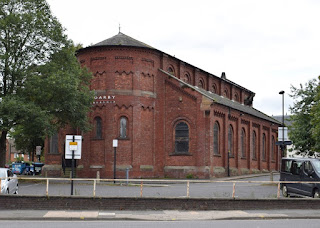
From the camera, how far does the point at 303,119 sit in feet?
128

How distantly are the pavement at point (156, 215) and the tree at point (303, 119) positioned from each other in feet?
70.5

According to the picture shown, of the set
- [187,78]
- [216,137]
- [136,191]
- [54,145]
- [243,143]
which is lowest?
[136,191]

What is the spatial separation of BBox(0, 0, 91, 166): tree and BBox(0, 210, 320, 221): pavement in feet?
48.5

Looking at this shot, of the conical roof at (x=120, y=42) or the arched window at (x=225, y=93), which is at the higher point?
the conical roof at (x=120, y=42)

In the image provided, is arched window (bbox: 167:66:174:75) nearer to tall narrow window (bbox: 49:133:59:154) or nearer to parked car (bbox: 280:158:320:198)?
tall narrow window (bbox: 49:133:59:154)

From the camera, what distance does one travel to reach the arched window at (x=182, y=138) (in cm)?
4094

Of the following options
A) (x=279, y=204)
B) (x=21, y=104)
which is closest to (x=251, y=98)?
(x=21, y=104)

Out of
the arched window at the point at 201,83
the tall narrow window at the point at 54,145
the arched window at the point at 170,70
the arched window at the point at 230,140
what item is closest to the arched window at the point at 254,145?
the arched window at the point at 230,140

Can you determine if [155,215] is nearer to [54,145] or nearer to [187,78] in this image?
[54,145]

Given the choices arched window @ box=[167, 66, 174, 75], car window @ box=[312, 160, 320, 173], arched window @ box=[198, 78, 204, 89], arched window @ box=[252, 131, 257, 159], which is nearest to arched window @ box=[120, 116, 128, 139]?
arched window @ box=[167, 66, 174, 75]

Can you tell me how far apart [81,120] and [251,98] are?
37504mm

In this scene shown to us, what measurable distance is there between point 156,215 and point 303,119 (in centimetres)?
2604

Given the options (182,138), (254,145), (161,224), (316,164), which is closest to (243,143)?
Answer: (254,145)

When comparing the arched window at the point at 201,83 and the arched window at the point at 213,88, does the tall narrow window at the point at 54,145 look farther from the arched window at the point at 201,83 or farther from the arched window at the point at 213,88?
the arched window at the point at 213,88
